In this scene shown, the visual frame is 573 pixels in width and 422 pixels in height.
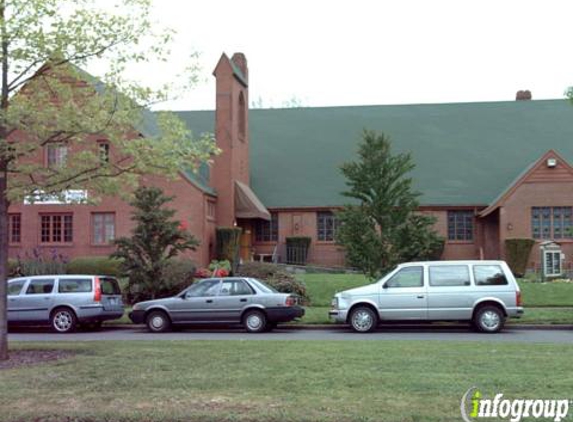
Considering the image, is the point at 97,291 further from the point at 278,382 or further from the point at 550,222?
the point at 550,222

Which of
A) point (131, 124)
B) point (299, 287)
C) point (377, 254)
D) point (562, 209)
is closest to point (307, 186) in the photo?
point (562, 209)

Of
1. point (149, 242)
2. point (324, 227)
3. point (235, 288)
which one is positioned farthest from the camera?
point (324, 227)

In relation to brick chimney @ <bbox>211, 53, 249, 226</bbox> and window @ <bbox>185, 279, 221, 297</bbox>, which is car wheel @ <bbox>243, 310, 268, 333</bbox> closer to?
window @ <bbox>185, 279, 221, 297</bbox>

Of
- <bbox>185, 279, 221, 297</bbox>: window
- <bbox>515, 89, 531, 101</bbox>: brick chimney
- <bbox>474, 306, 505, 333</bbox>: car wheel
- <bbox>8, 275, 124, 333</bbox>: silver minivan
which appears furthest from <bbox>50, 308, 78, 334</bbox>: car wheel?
<bbox>515, 89, 531, 101</bbox>: brick chimney

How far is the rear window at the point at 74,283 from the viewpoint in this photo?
62.7ft

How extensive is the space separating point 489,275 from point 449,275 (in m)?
0.96

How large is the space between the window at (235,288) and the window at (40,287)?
477cm

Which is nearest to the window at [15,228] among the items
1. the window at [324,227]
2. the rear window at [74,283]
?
the window at [324,227]

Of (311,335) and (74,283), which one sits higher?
(74,283)

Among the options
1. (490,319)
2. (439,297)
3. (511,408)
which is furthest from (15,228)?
(511,408)

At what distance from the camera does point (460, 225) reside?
125 feet

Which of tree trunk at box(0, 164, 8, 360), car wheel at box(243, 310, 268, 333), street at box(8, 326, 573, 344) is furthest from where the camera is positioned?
car wheel at box(243, 310, 268, 333)

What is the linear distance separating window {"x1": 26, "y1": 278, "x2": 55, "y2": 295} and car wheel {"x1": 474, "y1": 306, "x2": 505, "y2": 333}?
36.8 feet

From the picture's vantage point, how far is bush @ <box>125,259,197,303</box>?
23.7m
